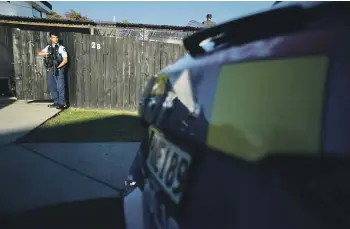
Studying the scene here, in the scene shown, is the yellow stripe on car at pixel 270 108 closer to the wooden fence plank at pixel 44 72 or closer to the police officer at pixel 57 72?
the police officer at pixel 57 72

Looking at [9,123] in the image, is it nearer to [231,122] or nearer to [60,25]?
[231,122]

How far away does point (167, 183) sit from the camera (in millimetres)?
1187

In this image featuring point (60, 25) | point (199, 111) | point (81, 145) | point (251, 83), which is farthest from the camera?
point (60, 25)

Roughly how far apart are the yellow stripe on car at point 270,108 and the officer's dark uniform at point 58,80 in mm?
6925

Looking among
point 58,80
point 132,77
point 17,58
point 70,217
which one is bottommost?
point 70,217

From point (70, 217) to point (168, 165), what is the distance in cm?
171

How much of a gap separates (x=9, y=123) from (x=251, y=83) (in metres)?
5.62

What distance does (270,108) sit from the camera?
0.76 meters

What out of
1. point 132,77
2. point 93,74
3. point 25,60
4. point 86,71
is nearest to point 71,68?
point 86,71

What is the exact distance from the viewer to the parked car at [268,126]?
0.69 meters

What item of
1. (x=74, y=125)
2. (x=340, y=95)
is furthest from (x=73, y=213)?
(x=74, y=125)

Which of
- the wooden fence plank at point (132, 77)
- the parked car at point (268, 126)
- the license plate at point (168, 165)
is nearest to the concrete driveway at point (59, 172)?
the license plate at point (168, 165)

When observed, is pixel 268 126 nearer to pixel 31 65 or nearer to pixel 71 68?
pixel 71 68

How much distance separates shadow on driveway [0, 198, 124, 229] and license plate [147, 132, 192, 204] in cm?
113
